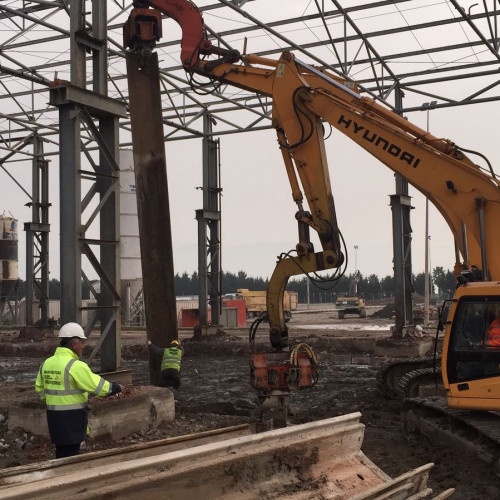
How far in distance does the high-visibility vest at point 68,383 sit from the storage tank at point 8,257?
130ft

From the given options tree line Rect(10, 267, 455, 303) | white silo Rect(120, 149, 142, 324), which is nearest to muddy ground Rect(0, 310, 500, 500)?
white silo Rect(120, 149, 142, 324)

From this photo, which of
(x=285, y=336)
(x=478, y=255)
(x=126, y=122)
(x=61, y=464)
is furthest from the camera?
(x=126, y=122)

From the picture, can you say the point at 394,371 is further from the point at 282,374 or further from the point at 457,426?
the point at 457,426

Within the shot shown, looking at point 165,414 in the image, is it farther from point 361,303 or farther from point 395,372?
point 361,303

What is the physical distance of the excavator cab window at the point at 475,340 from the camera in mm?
9234

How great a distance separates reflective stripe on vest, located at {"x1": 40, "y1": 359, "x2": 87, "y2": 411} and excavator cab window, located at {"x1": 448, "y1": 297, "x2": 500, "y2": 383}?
16.2ft

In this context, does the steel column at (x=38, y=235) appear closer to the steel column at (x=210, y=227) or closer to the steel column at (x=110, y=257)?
the steel column at (x=210, y=227)

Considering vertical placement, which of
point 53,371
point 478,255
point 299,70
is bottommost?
point 53,371

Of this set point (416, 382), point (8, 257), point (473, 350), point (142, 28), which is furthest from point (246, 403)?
point (8, 257)

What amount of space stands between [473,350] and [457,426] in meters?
1.32

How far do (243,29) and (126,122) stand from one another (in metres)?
9.36

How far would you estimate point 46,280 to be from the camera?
3309cm

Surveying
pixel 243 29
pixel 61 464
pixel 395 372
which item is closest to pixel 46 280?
pixel 243 29

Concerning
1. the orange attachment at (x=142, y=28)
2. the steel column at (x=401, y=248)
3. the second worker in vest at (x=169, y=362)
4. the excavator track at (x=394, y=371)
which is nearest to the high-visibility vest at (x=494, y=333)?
the second worker in vest at (x=169, y=362)
